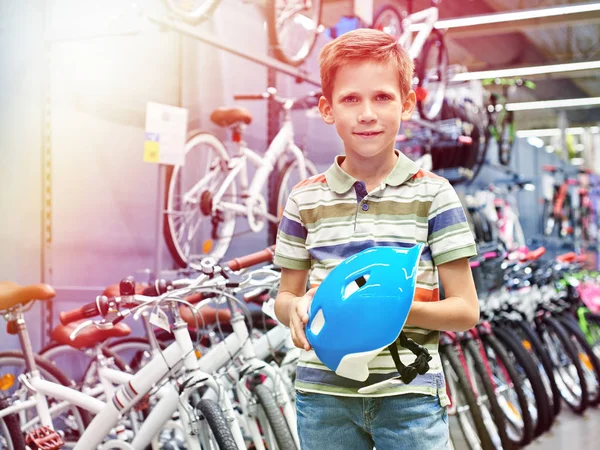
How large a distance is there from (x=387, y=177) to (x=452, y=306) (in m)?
0.26

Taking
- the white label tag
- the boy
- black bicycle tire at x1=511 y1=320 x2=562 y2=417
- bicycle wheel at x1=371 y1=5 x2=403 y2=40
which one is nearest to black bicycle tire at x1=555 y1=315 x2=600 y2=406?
black bicycle tire at x1=511 y1=320 x2=562 y2=417

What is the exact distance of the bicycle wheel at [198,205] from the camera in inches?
138

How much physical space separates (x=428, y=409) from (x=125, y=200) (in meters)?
2.67

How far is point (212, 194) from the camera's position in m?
3.64

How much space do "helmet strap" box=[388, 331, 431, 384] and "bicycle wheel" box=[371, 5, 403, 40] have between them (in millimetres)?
4618

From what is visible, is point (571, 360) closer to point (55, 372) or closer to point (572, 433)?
point (572, 433)

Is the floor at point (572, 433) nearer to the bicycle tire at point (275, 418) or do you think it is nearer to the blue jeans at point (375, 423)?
the bicycle tire at point (275, 418)

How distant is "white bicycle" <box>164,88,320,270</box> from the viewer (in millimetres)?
3576

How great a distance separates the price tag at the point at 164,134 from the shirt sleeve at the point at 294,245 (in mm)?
1858

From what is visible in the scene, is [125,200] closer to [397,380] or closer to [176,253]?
[176,253]

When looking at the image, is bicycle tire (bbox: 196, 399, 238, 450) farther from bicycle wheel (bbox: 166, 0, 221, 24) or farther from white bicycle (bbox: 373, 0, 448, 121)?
white bicycle (bbox: 373, 0, 448, 121)

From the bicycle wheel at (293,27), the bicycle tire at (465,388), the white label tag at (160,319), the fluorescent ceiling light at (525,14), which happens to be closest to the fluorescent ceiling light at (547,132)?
the fluorescent ceiling light at (525,14)

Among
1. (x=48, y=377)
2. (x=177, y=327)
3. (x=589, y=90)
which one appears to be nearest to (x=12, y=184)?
(x=48, y=377)

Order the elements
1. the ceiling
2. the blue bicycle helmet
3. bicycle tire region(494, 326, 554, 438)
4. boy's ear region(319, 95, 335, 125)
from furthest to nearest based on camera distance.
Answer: the ceiling, bicycle tire region(494, 326, 554, 438), boy's ear region(319, 95, 335, 125), the blue bicycle helmet
